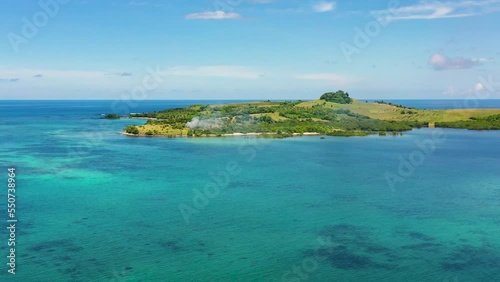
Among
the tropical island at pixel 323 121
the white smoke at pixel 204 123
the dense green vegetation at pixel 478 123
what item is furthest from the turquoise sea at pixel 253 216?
the dense green vegetation at pixel 478 123

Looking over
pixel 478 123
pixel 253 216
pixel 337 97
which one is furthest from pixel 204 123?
pixel 478 123

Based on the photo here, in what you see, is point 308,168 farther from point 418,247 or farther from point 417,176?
point 418,247

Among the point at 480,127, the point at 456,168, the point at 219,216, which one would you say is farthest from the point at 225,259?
the point at 480,127

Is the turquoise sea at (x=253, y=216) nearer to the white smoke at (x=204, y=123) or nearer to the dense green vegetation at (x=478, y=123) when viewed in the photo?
the white smoke at (x=204, y=123)

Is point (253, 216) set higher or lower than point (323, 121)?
lower

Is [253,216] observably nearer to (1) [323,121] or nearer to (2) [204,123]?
(2) [204,123]

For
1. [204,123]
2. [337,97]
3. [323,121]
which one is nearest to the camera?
[204,123]

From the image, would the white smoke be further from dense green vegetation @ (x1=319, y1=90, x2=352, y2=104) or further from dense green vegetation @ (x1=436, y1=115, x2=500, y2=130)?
dense green vegetation @ (x1=436, y1=115, x2=500, y2=130)
